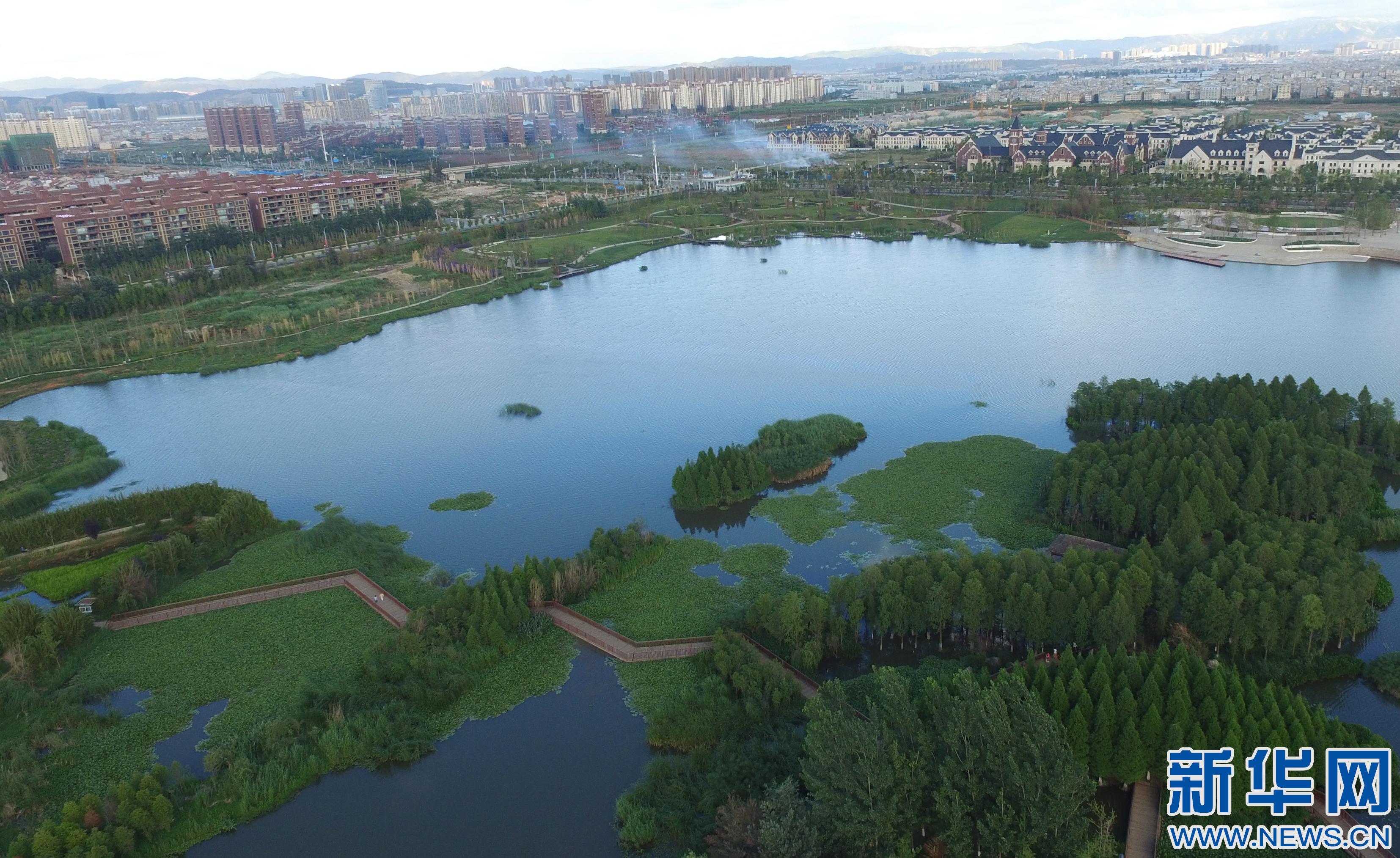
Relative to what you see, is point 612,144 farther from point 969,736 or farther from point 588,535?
point 969,736

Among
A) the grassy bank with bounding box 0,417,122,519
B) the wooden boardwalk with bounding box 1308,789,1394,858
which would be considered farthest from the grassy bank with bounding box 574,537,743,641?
the grassy bank with bounding box 0,417,122,519

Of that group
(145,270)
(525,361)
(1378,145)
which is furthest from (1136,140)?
(145,270)

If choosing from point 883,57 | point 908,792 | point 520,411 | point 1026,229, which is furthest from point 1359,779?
point 883,57

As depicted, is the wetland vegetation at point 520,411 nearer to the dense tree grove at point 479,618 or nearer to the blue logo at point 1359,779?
the dense tree grove at point 479,618

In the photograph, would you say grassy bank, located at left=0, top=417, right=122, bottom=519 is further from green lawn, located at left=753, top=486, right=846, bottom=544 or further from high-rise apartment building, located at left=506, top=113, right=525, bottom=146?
high-rise apartment building, located at left=506, top=113, right=525, bottom=146

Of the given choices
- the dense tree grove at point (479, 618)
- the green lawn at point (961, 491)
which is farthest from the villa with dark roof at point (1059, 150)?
the dense tree grove at point (479, 618)

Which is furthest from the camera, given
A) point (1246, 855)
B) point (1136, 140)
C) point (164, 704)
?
point (1136, 140)
